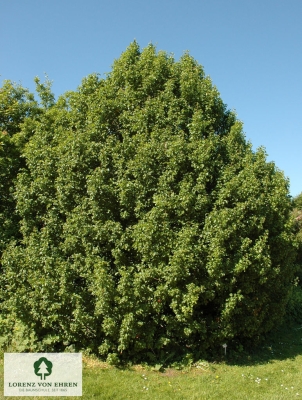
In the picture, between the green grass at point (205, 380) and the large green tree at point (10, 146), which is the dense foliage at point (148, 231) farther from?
the large green tree at point (10, 146)

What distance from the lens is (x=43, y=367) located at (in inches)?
259

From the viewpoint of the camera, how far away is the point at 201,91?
818cm

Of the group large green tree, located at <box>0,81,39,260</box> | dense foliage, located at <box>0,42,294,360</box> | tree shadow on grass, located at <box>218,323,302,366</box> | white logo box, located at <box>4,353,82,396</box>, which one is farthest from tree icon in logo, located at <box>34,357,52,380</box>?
tree shadow on grass, located at <box>218,323,302,366</box>

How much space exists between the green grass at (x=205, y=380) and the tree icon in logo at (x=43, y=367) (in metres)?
0.64

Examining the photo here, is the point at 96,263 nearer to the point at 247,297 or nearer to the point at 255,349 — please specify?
the point at 247,297

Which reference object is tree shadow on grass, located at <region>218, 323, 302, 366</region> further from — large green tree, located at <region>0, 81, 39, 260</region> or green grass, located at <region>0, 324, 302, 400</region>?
large green tree, located at <region>0, 81, 39, 260</region>

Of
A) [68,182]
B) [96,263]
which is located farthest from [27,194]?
[96,263]

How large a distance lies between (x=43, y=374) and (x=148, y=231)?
128 inches

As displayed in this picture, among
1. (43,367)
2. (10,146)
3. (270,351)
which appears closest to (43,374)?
(43,367)

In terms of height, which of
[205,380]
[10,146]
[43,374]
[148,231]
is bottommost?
[205,380]

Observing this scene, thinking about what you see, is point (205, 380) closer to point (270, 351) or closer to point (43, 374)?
point (270, 351)

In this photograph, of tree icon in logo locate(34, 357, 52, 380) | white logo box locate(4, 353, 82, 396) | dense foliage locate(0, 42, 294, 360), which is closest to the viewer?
white logo box locate(4, 353, 82, 396)

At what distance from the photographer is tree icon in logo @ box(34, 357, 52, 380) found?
6340 millimetres

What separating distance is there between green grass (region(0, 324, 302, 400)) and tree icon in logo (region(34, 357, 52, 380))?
64 cm
